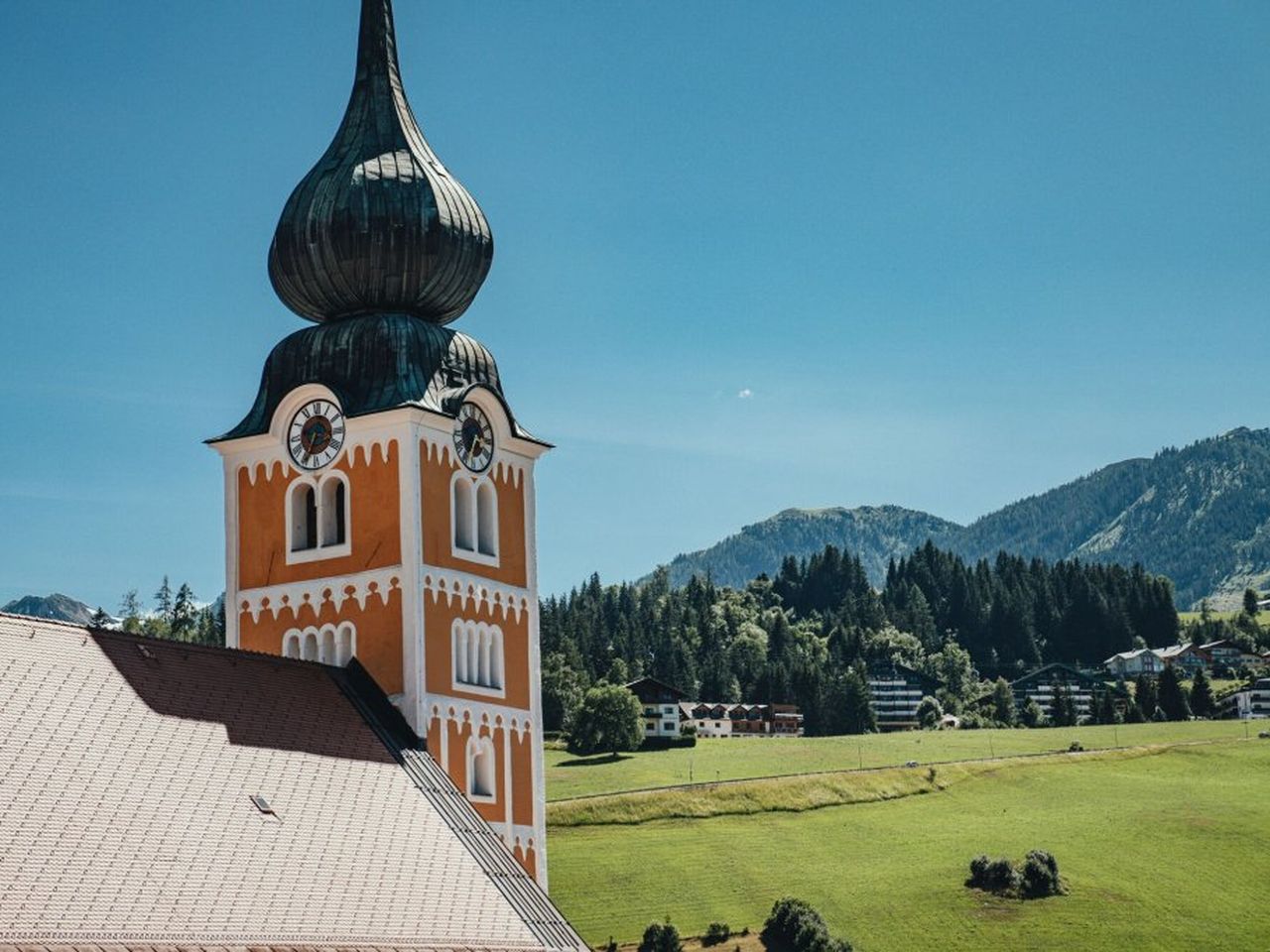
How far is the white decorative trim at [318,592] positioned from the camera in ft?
153

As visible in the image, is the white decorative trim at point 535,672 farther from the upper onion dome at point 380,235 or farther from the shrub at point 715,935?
the shrub at point 715,935

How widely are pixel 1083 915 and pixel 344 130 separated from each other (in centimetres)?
8838

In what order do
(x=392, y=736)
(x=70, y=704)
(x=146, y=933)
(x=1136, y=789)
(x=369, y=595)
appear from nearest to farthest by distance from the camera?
1. (x=146, y=933)
2. (x=70, y=704)
3. (x=392, y=736)
4. (x=369, y=595)
5. (x=1136, y=789)

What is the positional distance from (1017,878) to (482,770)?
90.6 meters

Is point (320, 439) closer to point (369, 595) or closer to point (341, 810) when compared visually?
point (369, 595)

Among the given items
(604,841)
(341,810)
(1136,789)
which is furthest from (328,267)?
(1136,789)

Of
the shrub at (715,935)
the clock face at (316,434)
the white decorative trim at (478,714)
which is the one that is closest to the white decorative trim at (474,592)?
the white decorative trim at (478,714)

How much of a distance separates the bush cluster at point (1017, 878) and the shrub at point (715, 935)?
20.4 metres

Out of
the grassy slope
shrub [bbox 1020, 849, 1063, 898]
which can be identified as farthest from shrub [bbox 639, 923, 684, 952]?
shrub [bbox 1020, 849, 1063, 898]

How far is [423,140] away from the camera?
1973 inches

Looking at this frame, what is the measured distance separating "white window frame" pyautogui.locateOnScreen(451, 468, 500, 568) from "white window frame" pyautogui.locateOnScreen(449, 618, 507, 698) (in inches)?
56.1

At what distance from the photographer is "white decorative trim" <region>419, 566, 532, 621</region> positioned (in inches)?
1848

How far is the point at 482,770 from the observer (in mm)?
47969

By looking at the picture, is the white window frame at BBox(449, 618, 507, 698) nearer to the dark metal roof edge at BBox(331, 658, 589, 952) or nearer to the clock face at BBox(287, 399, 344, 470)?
the dark metal roof edge at BBox(331, 658, 589, 952)
